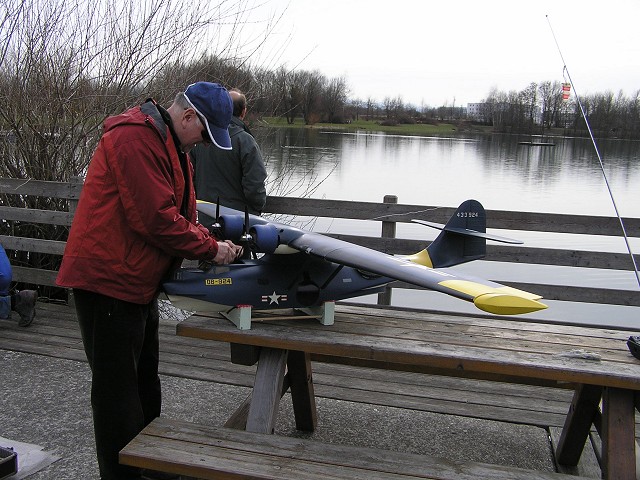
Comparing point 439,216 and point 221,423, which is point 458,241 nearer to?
point 221,423

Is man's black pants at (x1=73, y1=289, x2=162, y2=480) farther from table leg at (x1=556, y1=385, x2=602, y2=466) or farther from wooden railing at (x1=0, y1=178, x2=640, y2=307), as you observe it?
wooden railing at (x1=0, y1=178, x2=640, y2=307)

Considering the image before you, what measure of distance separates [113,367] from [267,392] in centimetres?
65

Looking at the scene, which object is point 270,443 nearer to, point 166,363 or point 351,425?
point 351,425

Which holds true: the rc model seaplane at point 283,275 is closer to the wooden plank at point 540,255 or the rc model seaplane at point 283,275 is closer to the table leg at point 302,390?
the table leg at point 302,390

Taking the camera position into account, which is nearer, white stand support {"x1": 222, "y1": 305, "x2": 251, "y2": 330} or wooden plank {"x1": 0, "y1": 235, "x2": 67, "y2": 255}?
white stand support {"x1": 222, "y1": 305, "x2": 251, "y2": 330}

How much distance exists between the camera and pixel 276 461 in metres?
2.46

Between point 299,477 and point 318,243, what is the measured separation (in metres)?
0.96

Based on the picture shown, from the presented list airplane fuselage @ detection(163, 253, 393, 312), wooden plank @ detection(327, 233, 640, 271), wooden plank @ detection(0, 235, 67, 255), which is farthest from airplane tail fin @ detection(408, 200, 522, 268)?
wooden plank @ detection(0, 235, 67, 255)

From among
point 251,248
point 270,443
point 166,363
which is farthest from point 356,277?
point 166,363

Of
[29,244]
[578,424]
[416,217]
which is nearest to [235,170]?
[416,217]

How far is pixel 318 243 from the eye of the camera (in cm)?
283

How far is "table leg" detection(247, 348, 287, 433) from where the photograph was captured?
2824mm

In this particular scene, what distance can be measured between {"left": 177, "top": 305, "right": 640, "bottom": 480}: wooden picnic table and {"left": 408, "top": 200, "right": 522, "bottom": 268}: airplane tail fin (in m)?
0.31

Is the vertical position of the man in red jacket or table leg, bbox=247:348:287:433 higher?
the man in red jacket
